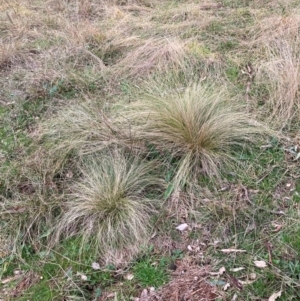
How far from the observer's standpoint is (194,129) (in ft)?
9.39

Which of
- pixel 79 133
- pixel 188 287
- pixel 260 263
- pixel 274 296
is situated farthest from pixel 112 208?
pixel 274 296

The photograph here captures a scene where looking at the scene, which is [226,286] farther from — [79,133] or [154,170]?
[79,133]

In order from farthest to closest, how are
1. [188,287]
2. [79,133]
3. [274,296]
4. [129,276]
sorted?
1. [79,133]
2. [129,276]
3. [188,287]
4. [274,296]

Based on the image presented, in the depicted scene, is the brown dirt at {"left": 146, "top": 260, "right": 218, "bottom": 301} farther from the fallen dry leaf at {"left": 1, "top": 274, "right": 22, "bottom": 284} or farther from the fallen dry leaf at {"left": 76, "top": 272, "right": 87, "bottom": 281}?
the fallen dry leaf at {"left": 1, "top": 274, "right": 22, "bottom": 284}

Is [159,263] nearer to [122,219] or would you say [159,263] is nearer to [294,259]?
[122,219]

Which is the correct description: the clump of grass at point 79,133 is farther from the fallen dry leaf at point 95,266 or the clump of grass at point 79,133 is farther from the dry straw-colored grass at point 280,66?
the dry straw-colored grass at point 280,66

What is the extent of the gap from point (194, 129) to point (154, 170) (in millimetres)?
401

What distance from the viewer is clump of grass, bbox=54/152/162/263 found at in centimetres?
239

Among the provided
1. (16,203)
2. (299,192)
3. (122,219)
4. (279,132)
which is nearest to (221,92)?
(279,132)

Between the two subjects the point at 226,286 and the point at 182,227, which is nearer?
the point at 226,286

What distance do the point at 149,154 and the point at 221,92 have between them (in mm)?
860

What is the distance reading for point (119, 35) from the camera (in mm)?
4711

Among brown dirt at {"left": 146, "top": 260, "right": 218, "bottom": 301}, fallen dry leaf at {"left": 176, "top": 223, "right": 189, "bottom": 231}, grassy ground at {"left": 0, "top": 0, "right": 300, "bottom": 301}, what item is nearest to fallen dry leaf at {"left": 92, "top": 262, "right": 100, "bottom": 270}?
grassy ground at {"left": 0, "top": 0, "right": 300, "bottom": 301}

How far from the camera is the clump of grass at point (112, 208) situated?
2395mm
